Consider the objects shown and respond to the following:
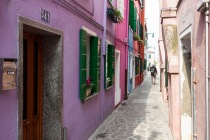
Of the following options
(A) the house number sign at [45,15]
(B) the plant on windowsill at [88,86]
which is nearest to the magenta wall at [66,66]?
(A) the house number sign at [45,15]

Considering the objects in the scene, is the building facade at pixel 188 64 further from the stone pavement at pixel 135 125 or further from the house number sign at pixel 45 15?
the house number sign at pixel 45 15

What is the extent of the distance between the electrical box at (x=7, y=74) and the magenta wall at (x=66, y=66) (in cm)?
9

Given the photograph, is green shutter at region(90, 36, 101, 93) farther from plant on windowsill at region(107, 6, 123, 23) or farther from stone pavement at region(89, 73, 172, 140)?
plant on windowsill at region(107, 6, 123, 23)

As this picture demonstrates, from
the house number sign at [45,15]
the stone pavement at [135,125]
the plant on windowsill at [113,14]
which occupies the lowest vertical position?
the stone pavement at [135,125]

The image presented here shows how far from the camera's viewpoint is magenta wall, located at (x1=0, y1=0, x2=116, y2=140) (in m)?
3.20

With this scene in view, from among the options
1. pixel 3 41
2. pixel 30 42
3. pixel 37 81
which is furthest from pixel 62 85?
pixel 3 41

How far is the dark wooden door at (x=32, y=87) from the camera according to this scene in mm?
4387

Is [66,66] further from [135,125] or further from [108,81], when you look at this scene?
[108,81]

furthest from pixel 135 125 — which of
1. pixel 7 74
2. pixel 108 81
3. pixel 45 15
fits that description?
pixel 7 74

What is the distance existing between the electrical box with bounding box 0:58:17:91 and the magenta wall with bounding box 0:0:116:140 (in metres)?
0.09

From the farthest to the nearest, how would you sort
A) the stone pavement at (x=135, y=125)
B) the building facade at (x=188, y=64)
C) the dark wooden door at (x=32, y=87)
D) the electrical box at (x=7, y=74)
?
1. the stone pavement at (x=135, y=125)
2. the dark wooden door at (x=32, y=87)
3. the building facade at (x=188, y=64)
4. the electrical box at (x=7, y=74)

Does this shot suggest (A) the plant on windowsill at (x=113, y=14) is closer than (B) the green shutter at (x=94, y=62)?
No

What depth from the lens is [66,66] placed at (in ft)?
17.6

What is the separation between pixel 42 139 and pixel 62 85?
1.09m
